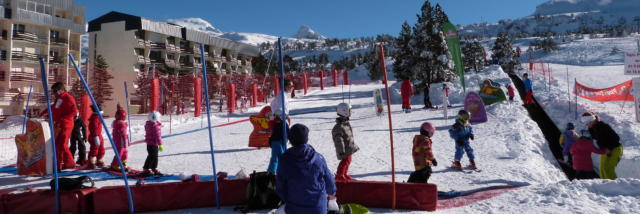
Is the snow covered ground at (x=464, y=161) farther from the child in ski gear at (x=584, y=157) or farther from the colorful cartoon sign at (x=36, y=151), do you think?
the child in ski gear at (x=584, y=157)

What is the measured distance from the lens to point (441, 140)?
11.0m

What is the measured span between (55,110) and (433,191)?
631 cm

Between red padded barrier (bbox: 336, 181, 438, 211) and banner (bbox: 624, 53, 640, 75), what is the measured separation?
11882 millimetres

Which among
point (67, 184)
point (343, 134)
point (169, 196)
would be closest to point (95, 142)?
point (67, 184)

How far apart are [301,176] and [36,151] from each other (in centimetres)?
571

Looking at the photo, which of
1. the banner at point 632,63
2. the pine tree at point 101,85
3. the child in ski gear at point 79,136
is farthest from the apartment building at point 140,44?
the banner at point 632,63

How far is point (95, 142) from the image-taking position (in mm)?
7395

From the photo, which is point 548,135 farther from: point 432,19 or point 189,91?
point 189,91

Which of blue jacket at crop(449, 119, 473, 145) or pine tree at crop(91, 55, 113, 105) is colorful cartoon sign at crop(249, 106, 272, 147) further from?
pine tree at crop(91, 55, 113, 105)

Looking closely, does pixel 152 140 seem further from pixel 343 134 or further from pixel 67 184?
pixel 343 134

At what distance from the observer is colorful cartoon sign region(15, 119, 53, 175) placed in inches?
263

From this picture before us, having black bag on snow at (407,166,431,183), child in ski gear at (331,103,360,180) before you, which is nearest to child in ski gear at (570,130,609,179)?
black bag on snow at (407,166,431,183)

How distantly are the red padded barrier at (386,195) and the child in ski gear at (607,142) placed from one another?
3668mm

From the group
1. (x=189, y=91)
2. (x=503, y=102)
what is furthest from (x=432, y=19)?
(x=189, y=91)
